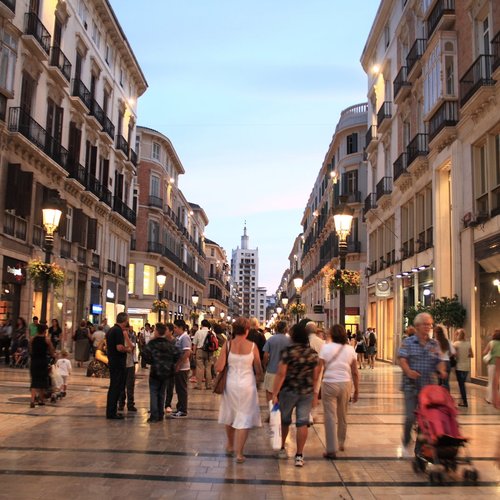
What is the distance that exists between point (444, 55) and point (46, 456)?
19.2 meters

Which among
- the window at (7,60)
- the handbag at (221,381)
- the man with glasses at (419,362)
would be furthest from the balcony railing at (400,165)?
the handbag at (221,381)

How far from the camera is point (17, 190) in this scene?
22.8m

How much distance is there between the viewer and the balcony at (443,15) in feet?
71.0

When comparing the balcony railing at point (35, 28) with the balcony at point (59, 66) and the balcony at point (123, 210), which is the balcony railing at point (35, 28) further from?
the balcony at point (123, 210)

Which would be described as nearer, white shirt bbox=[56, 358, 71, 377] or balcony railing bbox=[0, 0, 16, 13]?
white shirt bbox=[56, 358, 71, 377]

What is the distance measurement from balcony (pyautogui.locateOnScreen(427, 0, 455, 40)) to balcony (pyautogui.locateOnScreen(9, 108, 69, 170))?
51.7ft

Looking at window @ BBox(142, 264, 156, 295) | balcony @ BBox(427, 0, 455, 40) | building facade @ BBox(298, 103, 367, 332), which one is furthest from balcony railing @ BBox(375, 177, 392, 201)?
window @ BBox(142, 264, 156, 295)

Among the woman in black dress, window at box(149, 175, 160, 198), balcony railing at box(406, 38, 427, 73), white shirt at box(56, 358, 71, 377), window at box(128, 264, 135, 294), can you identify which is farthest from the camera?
window at box(149, 175, 160, 198)

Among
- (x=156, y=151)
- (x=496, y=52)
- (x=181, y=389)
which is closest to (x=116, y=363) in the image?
(x=181, y=389)

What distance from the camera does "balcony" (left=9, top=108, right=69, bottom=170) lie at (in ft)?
76.0

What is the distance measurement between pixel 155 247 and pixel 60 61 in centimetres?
2825

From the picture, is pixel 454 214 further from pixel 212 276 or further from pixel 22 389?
pixel 212 276

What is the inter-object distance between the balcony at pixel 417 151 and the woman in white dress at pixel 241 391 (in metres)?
18.7

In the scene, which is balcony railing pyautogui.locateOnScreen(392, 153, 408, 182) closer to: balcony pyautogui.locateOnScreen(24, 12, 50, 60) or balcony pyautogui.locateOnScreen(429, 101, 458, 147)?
balcony pyautogui.locateOnScreen(429, 101, 458, 147)
